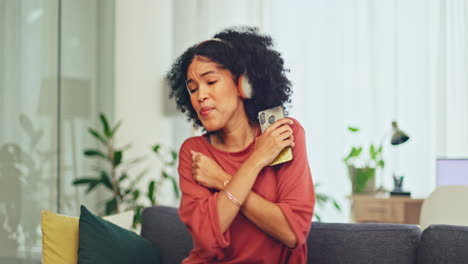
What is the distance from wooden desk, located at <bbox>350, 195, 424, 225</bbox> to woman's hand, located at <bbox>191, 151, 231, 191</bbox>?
2418 millimetres

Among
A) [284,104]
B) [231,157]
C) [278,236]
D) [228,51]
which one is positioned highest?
[228,51]

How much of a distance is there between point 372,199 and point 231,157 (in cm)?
236

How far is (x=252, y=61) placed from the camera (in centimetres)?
159

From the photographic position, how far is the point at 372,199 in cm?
378

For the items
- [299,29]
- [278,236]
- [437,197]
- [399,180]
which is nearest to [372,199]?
[399,180]

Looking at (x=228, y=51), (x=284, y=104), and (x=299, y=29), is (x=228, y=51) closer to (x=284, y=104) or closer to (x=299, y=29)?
(x=284, y=104)

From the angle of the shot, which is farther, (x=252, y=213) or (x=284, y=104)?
(x=284, y=104)

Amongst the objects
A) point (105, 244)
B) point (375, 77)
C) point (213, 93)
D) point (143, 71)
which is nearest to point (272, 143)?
point (213, 93)

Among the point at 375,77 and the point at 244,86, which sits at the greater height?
the point at 375,77

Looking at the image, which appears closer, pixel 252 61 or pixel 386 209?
pixel 252 61

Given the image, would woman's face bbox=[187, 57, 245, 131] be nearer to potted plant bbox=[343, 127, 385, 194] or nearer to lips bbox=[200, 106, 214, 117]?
lips bbox=[200, 106, 214, 117]

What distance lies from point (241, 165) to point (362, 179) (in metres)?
2.60

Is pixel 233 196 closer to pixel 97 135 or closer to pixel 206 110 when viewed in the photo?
pixel 206 110

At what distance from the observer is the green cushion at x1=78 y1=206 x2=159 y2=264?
1798 mm
